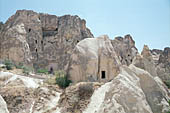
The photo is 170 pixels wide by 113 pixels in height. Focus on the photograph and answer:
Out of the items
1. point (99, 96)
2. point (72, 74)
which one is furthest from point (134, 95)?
point (72, 74)

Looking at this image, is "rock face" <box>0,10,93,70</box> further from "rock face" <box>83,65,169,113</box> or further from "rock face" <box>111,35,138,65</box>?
"rock face" <box>83,65,169,113</box>

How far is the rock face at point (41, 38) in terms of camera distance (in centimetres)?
3098

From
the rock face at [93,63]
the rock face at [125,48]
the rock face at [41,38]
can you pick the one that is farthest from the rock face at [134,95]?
the rock face at [125,48]

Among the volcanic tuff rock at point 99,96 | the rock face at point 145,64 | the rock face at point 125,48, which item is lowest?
the volcanic tuff rock at point 99,96

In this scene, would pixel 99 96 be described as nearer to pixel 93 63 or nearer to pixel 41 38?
pixel 93 63

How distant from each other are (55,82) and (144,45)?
7.85 metres

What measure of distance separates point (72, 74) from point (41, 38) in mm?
22664

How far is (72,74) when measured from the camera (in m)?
16.2

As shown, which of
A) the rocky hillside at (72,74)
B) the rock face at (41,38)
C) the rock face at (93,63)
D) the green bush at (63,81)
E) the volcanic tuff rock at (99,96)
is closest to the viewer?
the volcanic tuff rock at (99,96)

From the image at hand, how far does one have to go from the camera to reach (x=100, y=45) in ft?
56.5

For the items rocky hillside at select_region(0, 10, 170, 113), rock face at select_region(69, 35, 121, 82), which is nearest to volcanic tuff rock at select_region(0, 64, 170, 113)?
rocky hillside at select_region(0, 10, 170, 113)

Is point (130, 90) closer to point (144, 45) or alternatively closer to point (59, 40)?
point (144, 45)

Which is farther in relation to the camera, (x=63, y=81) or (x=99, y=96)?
(x=63, y=81)

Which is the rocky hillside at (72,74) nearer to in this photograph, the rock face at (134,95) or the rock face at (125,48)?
the rock face at (134,95)
